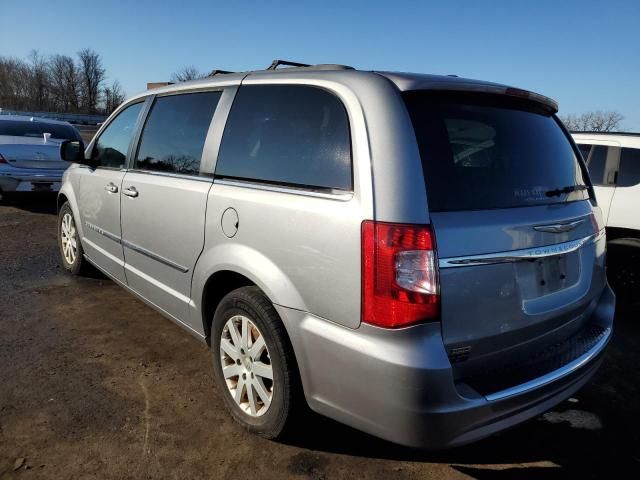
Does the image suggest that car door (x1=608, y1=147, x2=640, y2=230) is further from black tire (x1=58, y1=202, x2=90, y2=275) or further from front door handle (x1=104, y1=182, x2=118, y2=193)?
black tire (x1=58, y1=202, x2=90, y2=275)

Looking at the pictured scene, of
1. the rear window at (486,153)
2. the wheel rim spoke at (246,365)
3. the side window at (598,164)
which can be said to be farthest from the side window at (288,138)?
the side window at (598,164)

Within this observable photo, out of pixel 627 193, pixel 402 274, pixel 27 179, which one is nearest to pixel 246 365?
pixel 402 274

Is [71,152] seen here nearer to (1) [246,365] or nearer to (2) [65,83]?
(1) [246,365]

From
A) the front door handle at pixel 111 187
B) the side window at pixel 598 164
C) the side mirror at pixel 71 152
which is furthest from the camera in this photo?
the side window at pixel 598 164

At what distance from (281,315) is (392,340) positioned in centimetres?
59

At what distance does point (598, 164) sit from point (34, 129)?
29.8ft

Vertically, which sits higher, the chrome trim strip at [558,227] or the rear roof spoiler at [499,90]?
the rear roof spoiler at [499,90]

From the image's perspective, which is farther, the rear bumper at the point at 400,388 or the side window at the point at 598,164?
the side window at the point at 598,164

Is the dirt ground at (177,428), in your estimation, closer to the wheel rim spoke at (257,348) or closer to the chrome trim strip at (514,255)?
the wheel rim spoke at (257,348)

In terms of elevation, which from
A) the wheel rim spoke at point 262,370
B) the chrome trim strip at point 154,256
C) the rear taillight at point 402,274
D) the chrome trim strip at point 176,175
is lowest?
the wheel rim spoke at point 262,370

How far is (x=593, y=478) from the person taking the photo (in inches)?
93.4

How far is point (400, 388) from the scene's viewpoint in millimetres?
1800

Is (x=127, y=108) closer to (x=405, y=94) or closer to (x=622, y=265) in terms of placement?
(x=405, y=94)

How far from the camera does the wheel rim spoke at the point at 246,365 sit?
95.1 inches
